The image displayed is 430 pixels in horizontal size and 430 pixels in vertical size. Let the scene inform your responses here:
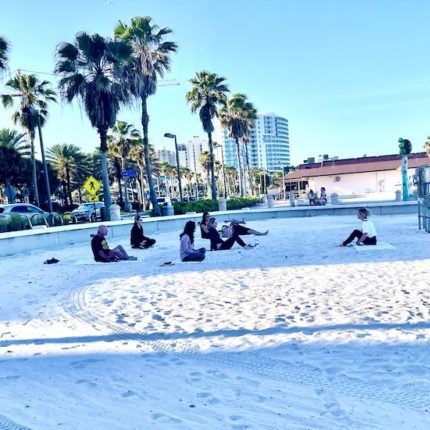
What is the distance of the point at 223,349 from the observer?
5.20 m

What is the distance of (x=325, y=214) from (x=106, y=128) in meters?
13.9

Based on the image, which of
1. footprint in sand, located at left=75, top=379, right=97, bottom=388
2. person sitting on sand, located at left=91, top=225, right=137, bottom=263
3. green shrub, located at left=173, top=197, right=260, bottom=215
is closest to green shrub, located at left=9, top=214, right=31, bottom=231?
person sitting on sand, located at left=91, top=225, right=137, bottom=263

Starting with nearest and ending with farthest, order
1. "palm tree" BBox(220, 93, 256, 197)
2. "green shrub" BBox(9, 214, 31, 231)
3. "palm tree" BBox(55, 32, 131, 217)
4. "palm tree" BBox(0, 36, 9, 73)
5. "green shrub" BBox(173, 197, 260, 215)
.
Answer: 1. "green shrub" BBox(9, 214, 31, 231)
2. "palm tree" BBox(0, 36, 9, 73)
3. "palm tree" BBox(55, 32, 131, 217)
4. "green shrub" BBox(173, 197, 260, 215)
5. "palm tree" BBox(220, 93, 256, 197)

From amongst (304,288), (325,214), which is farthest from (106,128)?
(304,288)

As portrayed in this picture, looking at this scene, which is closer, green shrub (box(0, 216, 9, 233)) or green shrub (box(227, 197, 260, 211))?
green shrub (box(0, 216, 9, 233))

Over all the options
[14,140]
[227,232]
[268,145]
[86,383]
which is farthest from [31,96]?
[268,145]

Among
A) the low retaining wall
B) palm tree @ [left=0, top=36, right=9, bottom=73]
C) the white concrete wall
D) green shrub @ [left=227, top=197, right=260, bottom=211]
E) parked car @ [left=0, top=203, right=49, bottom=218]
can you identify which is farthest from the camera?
the white concrete wall

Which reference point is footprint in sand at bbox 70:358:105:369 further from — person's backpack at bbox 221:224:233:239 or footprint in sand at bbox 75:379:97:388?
person's backpack at bbox 221:224:233:239

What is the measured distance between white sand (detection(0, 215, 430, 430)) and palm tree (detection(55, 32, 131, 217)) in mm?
19104

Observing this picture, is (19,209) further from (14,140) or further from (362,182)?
(362,182)

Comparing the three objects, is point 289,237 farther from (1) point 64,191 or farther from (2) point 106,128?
(1) point 64,191

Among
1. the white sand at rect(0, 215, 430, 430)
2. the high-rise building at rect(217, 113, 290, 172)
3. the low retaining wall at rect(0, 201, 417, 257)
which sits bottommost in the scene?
the white sand at rect(0, 215, 430, 430)

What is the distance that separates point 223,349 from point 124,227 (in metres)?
17.3

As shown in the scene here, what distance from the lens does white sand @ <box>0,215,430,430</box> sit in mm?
3730
